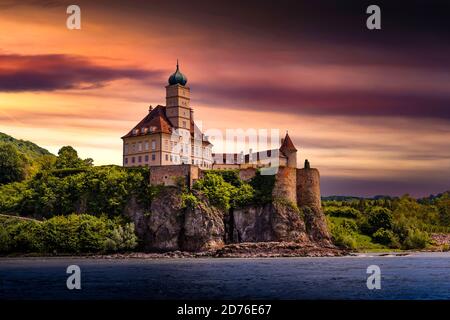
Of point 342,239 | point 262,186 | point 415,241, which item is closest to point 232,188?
point 262,186

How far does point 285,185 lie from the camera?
8588 cm

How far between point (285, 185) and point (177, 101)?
1736 cm

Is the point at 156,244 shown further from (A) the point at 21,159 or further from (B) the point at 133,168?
(A) the point at 21,159

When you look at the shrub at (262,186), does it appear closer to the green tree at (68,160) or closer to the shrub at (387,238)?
the shrub at (387,238)

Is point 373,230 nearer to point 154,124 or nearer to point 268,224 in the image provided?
point 268,224

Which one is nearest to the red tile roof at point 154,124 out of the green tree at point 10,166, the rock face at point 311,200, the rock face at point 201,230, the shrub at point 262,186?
the rock face at point 201,230

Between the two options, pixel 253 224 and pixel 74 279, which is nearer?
pixel 74 279

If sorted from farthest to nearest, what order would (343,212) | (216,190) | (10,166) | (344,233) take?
(343,212) < (10,166) < (344,233) < (216,190)

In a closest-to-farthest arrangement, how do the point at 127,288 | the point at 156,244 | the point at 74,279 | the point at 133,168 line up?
1. the point at 127,288
2. the point at 74,279
3. the point at 156,244
4. the point at 133,168

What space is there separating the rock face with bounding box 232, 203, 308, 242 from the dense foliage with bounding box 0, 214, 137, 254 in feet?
42.3
